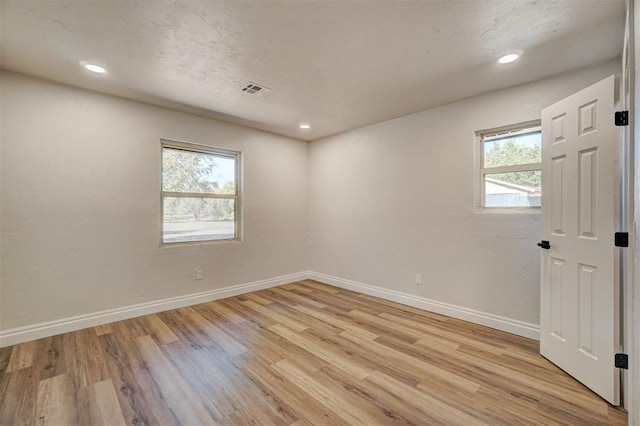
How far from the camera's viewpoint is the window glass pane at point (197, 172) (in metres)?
3.58

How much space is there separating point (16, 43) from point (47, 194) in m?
1.34

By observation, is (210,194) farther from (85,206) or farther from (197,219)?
(85,206)

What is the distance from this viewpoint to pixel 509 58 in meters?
2.29

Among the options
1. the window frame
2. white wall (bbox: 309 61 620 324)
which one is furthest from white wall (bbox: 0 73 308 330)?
the window frame

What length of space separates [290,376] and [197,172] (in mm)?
2935

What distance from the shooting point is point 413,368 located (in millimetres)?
2152

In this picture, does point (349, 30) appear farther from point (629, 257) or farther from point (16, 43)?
point (16, 43)

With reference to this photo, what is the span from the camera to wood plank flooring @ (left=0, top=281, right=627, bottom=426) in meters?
1.67

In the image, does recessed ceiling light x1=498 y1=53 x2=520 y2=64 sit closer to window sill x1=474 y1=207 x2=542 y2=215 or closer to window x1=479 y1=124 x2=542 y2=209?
window x1=479 y1=124 x2=542 y2=209

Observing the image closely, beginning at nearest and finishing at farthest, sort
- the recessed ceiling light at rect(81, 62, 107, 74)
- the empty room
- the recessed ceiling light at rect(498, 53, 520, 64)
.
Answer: the empty room < the recessed ceiling light at rect(498, 53, 520, 64) < the recessed ceiling light at rect(81, 62, 107, 74)

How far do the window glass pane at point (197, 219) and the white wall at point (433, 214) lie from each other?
1612mm

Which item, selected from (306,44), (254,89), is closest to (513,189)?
(306,44)

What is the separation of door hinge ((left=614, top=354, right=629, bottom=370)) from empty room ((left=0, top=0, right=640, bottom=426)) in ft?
0.03

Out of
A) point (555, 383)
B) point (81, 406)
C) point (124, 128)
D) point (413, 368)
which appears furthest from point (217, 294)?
point (555, 383)
